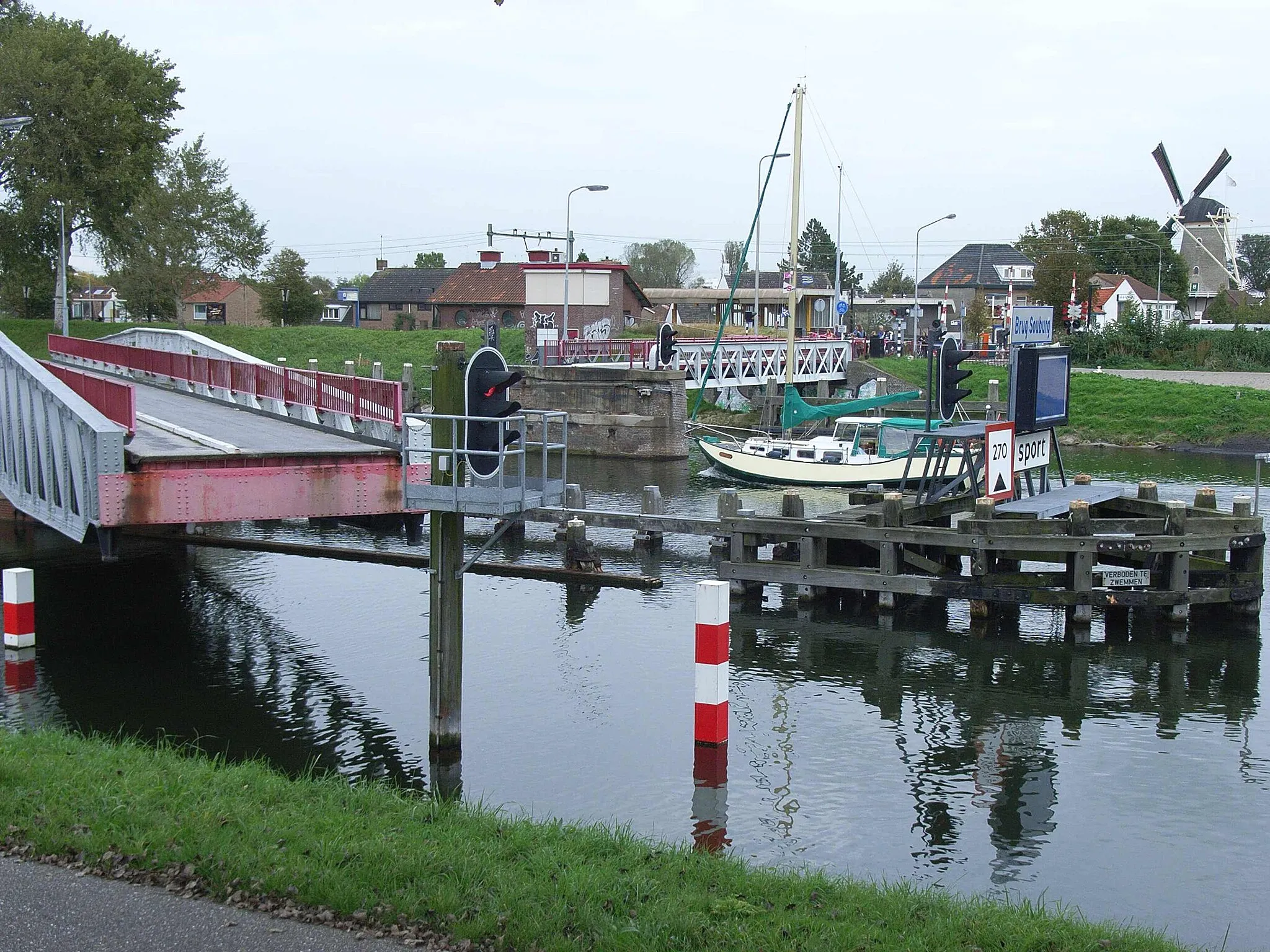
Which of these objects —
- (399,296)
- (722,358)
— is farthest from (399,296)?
(722,358)

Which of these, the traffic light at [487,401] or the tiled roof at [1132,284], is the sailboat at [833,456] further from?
the tiled roof at [1132,284]

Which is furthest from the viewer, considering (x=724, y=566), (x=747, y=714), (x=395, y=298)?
(x=395, y=298)

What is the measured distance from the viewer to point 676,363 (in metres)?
47.4

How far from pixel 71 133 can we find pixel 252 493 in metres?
46.0

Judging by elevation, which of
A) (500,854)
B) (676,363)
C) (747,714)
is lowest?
(747,714)

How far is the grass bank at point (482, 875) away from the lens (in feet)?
21.8

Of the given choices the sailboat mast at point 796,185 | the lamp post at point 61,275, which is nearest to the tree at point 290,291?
the lamp post at point 61,275

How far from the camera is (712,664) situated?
38.2ft

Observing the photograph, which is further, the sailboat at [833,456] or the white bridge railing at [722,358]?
the white bridge railing at [722,358]

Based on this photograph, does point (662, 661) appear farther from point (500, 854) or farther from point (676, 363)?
point (676, 363)

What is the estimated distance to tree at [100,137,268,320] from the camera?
2248 inches

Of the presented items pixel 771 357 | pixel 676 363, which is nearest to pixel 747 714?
pixel 676 363

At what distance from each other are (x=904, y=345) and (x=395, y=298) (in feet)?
115

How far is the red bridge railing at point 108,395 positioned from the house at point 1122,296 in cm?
6958
